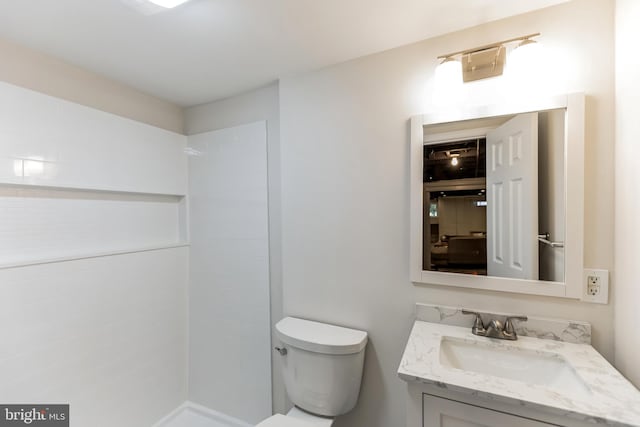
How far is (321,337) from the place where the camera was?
1.42 m

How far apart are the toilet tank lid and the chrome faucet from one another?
1.73 ft

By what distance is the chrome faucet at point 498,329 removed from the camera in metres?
1.14

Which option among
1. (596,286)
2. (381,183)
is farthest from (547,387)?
(381,183)

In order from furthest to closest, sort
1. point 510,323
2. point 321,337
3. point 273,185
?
point 273,185 < point 321,337 < point 510,323

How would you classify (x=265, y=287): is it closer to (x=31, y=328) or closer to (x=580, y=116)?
(x=31, y=328)

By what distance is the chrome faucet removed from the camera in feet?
3.76

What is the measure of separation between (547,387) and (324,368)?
88cm

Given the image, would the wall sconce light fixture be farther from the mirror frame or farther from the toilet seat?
the toilet seat

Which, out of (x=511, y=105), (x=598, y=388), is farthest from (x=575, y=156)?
(x=598, y=388)

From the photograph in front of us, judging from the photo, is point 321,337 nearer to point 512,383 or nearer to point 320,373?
point 320,373

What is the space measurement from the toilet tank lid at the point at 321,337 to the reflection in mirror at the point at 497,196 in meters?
0.52

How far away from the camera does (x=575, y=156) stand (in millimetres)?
1081

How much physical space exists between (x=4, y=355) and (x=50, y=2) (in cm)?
155

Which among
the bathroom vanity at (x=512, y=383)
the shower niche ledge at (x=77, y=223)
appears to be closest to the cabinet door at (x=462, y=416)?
the bathroom vanity at (x=512, y=383)
